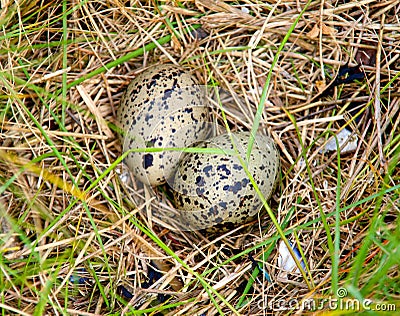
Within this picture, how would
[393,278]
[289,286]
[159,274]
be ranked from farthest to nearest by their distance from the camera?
1. [159,274]
2. [289,286]
3. [393,278]

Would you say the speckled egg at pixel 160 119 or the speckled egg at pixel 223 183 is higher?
the speckled egg at pixel 160 119

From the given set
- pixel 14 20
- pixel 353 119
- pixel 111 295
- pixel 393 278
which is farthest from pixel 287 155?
pixel 14 20

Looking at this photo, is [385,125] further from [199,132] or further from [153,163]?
[153,163]

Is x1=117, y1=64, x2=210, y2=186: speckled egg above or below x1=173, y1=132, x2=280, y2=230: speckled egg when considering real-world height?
above

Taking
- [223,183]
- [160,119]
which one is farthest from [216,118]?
[223,183]
